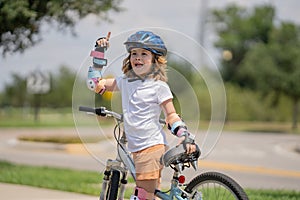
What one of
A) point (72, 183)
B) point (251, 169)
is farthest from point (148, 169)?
point (251, 169)

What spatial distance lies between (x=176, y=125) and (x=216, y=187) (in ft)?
1.77

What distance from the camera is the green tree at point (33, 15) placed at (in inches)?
423

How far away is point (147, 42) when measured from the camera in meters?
4.82

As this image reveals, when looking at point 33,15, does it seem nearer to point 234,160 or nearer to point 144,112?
point 144,112

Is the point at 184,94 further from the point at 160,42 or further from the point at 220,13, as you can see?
the point at 220,13

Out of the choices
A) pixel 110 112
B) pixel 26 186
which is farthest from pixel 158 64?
pixel 26 186

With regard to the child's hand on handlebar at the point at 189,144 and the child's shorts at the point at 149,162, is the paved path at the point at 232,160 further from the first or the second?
the child's hand on handlebar at the point at 189,144

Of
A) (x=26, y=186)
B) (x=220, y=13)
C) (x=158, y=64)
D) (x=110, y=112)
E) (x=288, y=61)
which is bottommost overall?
(x=26, y=186)

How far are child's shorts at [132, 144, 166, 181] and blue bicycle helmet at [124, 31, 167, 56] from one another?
0.69m

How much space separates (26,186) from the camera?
9484mm

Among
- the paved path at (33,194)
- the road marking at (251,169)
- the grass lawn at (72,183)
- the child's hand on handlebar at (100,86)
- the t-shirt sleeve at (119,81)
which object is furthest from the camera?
the road marking at (251,169)

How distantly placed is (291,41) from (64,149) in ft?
71.1

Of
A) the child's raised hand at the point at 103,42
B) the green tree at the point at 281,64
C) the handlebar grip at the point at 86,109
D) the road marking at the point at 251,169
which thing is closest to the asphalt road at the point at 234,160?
the road marking at the point at 251,169

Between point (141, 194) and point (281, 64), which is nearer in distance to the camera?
point (141, 194)
